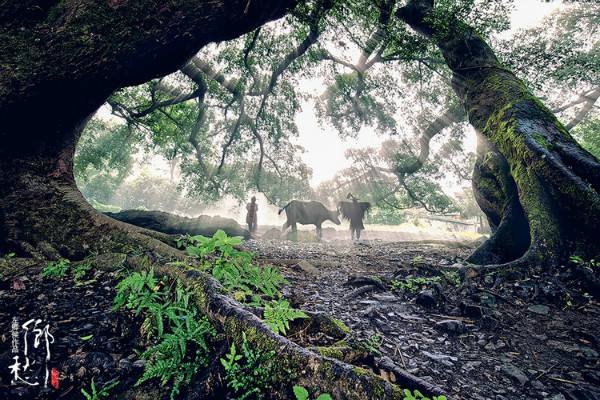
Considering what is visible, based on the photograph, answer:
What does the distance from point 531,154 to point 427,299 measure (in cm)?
342

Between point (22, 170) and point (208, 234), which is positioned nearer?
point (22, 170)

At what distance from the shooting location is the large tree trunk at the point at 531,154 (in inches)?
173

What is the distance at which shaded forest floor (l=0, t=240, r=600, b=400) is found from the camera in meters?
1.97

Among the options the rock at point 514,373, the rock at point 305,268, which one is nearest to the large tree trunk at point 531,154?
the rock at point 514,373

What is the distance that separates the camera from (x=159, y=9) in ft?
13.0

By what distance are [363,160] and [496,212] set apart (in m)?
15.9

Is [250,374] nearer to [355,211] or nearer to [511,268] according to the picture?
[511,268]

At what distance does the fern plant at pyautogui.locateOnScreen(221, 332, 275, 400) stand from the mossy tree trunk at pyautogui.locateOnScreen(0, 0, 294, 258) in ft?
9.69

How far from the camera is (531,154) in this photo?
Result: 5035mm

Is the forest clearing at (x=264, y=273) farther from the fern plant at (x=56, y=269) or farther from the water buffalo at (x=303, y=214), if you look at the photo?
the water buffalo at (x=303, y=214)

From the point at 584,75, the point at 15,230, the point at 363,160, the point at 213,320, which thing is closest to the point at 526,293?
the point at 213,320

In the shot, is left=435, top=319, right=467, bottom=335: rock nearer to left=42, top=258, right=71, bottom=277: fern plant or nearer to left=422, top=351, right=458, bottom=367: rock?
left=422, top=351, right=458, bottom=367: rock

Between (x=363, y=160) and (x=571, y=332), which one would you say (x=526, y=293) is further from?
(x=363, y=160)

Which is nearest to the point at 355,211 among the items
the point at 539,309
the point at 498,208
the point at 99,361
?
the point at 498,208
